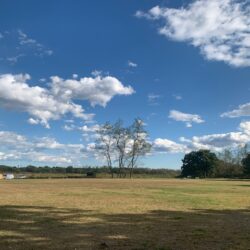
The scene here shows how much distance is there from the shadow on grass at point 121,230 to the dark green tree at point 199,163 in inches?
5389

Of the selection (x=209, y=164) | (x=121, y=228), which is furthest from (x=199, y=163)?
(x=121, y=228)

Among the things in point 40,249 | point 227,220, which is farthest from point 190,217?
point 40,249

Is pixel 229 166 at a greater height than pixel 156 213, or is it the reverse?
pixel 229 166

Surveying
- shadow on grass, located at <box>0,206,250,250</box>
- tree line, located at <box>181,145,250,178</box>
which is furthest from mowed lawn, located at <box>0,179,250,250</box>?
tree line, located at <box>181,145,250,178</box>

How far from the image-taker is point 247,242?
12.9m

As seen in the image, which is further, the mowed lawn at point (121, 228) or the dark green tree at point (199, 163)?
the dark green tree at point (199, 163)

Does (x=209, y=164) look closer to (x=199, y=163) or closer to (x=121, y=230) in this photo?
(x=199, y=163)

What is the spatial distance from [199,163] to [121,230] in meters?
146

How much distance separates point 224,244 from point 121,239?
2.83m

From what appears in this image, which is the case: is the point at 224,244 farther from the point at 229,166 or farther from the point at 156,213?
the point at 229,166

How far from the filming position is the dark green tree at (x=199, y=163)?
15688 cm

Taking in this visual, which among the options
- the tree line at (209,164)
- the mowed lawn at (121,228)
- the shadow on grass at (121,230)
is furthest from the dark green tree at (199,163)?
the shadow on grass at (121,230)

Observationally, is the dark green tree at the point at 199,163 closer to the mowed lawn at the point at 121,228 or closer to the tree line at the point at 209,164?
the tree line at the point at 209,164

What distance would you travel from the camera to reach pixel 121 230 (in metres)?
15.2
